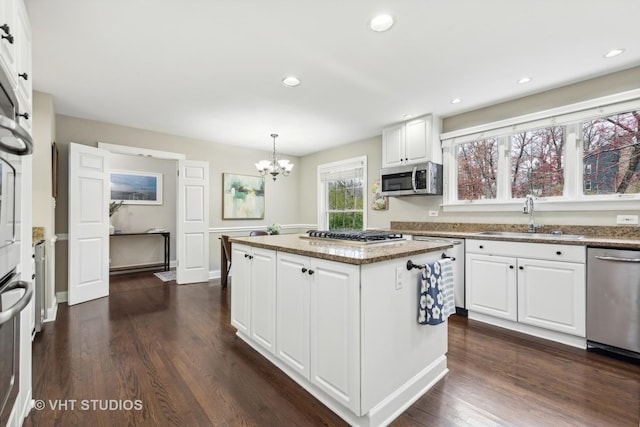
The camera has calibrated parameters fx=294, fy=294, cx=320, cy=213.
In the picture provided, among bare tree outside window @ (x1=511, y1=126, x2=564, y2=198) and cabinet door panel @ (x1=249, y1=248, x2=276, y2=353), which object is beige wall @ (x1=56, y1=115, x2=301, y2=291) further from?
bare tree outside window @ (x1=511, y1=126, x2=564, y2=198)

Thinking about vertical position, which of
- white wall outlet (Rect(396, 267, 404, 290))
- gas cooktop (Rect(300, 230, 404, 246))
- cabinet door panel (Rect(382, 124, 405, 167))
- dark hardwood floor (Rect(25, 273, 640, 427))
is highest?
cabinet door panel (Rect(382, 124, 405, 167))

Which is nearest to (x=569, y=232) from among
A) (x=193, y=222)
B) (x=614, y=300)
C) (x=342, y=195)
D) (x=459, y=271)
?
(x=614, y=300)

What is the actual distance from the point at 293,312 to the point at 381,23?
2049mm

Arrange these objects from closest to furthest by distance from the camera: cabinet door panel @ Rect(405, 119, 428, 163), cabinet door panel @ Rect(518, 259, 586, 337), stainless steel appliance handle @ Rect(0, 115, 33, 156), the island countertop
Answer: stainless steel appliance handle @ Rect(0, 115, 33, 156) < the island countertop < cabinet door panel @ Rect(518, 259, 586, 337) < cabinet door panel @ Rect(405, 119, 428, 163)

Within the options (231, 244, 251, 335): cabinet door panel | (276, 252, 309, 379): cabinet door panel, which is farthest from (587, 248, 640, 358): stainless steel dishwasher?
(231, 244, 251, 335): cabinet door panel

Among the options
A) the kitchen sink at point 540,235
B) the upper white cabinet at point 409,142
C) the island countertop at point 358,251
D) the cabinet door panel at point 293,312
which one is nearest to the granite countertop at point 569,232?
the kitchen sink at point 540,235

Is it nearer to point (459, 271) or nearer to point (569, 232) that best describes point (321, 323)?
point (459, 271)

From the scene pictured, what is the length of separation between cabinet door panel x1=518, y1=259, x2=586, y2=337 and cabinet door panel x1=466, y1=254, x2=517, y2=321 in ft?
0.25

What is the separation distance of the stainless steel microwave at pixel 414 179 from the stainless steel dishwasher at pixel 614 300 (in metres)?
1.74

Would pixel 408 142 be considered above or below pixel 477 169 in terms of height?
above

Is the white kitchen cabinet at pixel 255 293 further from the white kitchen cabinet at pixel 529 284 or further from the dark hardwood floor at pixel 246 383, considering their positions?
the white kitchen cabinet at pixel 529 284

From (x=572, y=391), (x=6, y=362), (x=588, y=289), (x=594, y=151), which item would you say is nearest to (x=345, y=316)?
(x=6, y=362)

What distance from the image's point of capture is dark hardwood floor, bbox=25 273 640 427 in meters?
1.62
